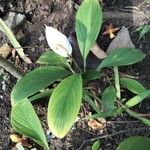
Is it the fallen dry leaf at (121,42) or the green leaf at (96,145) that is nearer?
the green leaf at (96,145)

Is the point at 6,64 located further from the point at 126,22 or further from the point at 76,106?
the point at 126,22

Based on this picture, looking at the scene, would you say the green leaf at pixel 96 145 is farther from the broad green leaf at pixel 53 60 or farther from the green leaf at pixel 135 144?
the broad green leaf at pixel 53 60

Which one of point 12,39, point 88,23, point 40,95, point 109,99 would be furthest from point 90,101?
point 12,39

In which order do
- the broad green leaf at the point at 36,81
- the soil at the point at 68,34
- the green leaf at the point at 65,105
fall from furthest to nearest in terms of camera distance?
the soil at the point at 68,34, the broad green leaf at the point at 36,81, the green leaf at the point at 65,105

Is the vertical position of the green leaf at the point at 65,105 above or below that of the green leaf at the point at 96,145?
above

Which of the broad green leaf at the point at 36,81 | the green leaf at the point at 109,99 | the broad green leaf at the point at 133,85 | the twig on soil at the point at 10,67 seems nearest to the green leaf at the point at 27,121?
the broad green leaf at the point at 36,81

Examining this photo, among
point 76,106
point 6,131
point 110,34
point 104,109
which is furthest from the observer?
point 110,34

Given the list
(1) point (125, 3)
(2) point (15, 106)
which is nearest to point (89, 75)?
(2) point (15, 106)
